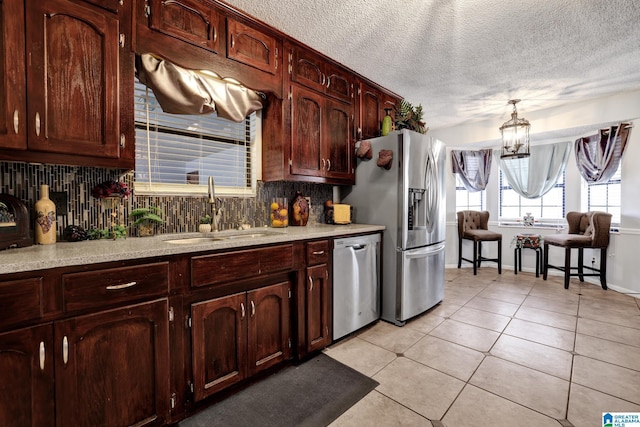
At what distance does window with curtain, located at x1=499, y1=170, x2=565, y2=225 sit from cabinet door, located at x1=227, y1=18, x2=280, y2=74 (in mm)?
4759

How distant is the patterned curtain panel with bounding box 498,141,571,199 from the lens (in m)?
4.58

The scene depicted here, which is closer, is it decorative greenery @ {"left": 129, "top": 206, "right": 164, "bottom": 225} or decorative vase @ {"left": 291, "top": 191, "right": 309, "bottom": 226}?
decorative greenery @ {"left": 129, "top": 206, "right": 164, "bottom": 225}

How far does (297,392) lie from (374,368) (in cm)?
59

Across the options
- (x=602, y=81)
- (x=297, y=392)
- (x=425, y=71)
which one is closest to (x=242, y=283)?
(x=297, y=392)

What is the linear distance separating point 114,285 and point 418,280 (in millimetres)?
2505

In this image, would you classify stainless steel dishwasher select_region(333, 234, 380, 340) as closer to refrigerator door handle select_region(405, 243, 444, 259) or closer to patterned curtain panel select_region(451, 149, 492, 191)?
refrigerator door handle select_region(405, 243, 444, 259)

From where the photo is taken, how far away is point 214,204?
Result: 2.11m

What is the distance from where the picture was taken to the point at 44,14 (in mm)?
1315

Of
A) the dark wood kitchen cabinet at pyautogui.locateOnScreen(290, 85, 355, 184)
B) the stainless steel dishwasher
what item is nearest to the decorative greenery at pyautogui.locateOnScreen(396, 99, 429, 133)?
the dark wood kitchen cabinet at pyautogui.locateOnScreen(290, 85, 355, 184)

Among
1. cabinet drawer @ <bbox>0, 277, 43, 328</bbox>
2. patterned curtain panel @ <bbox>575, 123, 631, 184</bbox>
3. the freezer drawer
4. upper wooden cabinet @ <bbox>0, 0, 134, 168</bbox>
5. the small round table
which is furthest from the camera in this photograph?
the small round table

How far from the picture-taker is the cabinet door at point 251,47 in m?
2.04

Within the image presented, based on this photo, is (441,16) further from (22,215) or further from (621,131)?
(621,131)

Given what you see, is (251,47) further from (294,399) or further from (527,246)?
(527,246)

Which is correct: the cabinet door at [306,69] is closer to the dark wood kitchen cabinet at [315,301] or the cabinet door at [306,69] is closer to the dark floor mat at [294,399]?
the dark wood kitchen cabinet at [315,301]
